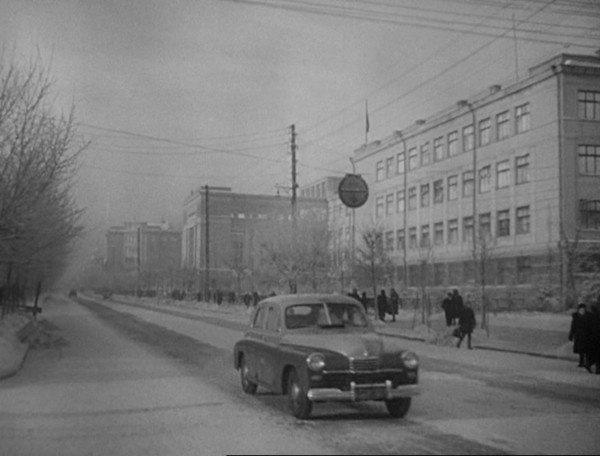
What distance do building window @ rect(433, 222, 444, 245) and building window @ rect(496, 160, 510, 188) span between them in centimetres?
858

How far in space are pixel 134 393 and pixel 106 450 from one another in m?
4.84

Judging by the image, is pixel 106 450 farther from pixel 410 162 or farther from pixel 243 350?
pixel 410 162

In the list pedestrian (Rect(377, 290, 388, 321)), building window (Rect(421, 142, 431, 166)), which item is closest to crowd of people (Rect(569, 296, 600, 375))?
pedestrian (Rect(377, 290, 388, 321))

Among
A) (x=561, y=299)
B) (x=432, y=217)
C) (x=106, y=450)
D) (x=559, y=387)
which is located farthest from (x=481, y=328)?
(x=432, y=217)

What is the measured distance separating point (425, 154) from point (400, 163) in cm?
212

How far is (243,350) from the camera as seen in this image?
13.6 m

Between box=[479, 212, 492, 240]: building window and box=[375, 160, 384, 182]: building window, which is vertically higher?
box=[375, 160, 384, 182]: building window

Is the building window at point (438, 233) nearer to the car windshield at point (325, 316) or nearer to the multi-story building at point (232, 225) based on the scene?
the multi-story building at point (232, 225)

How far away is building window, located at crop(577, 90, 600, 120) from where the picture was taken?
40062mm

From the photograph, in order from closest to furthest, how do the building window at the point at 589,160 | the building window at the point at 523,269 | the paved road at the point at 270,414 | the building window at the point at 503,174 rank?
1. the paved road at the point at 270,414
2. the building window at the point at 589,160
3. the building window at the point at 523,269
4. the building window at the point at 503,174

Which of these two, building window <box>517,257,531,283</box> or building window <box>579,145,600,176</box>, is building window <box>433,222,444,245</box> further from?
building window <box>579,145,600,176</box>

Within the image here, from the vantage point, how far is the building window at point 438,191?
185ft

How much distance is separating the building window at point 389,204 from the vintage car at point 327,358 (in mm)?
50016

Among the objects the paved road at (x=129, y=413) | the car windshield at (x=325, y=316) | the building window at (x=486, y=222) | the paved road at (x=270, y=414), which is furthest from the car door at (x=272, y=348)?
the building window at (x=486, y=222)
